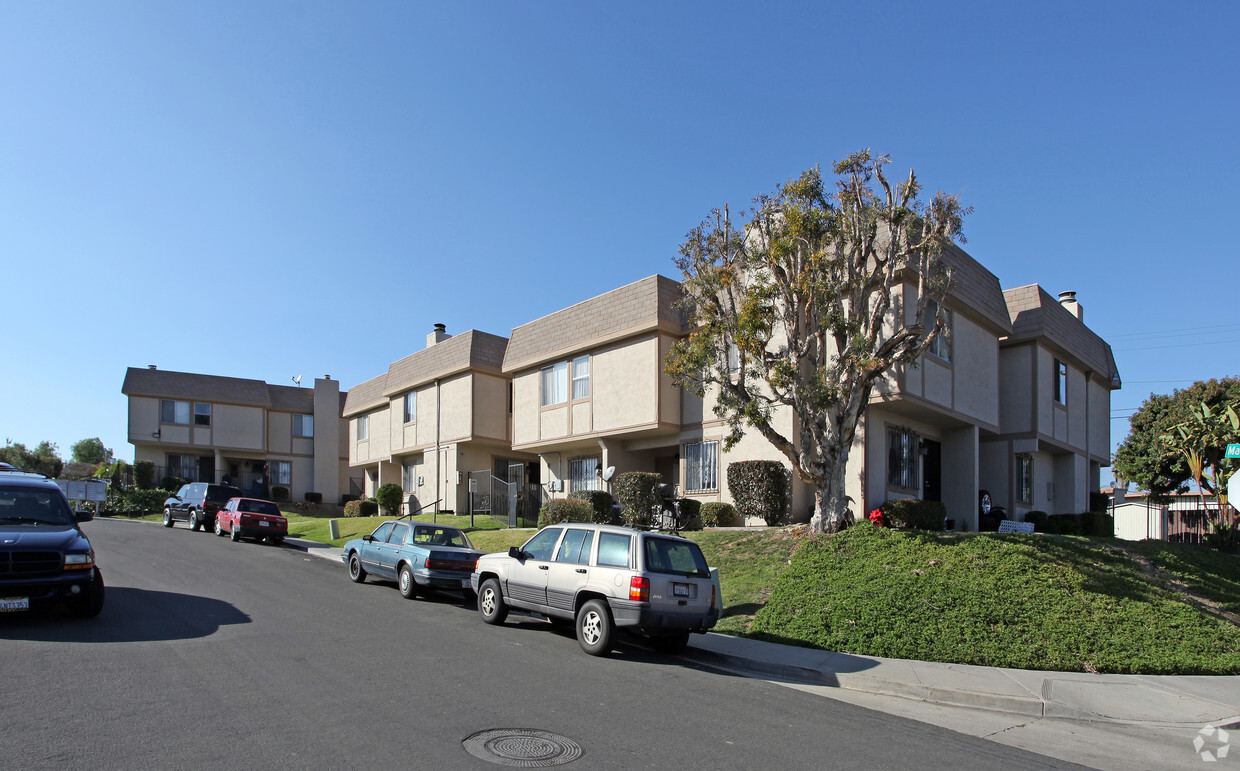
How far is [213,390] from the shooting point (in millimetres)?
48656

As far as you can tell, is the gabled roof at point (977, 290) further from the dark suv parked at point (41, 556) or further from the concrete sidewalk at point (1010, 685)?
the dark suv parked at point (41, 556)

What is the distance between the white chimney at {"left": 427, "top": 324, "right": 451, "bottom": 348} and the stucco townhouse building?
54.0ft

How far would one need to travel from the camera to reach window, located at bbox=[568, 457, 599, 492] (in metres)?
27.5

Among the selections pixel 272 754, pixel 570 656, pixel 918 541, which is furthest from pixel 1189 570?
pixel 272 754

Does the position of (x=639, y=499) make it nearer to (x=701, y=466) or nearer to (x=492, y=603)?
(x=701, y=466)

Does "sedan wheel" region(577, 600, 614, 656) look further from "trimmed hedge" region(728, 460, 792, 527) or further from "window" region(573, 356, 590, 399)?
"window" region(573, 356, 590, 399)

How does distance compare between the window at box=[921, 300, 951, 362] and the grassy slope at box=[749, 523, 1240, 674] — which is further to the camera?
the window at box=[921, 300, 951, 362]

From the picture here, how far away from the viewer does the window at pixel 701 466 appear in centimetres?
2358

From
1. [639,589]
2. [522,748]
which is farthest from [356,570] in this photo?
[522,748]

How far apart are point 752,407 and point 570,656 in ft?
24.9

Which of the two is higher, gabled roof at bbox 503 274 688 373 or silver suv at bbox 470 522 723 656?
gabled roof at bbox 503 274 688 373

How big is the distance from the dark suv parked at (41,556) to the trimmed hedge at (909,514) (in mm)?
15891

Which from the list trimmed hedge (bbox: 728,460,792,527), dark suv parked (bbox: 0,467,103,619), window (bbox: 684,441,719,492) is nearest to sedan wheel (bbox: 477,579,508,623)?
dark suv parked (bbox: 0,467,103,619)

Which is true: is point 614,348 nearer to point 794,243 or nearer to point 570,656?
point 794,243
